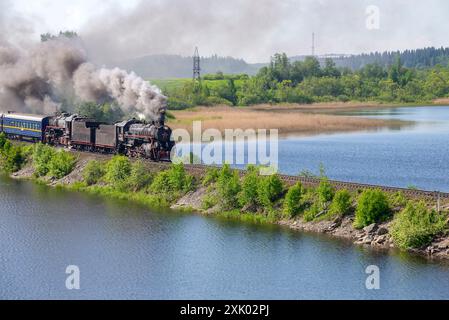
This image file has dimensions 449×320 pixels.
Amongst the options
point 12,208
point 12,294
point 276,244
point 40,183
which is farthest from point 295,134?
point 12,294

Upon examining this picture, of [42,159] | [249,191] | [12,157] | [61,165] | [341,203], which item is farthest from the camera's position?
[12,157]

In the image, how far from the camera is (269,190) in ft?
222

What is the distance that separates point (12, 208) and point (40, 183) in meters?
16.3

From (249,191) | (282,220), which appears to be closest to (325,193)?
(282,220)

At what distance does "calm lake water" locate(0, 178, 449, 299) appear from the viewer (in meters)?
48.4

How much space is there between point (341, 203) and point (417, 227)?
7683 millimetres

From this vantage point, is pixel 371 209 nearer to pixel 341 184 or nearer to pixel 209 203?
pixel 341 184

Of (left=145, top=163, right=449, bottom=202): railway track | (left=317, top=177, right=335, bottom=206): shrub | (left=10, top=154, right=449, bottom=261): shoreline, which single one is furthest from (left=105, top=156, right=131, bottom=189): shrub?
(left=317, top=177, right=335, bottom=206): shrub

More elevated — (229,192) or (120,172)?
(120,172)

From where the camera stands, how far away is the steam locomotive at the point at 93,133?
82.2 m

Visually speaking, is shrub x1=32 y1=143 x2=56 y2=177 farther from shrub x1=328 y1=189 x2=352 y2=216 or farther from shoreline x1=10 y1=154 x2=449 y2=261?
shrub x1=328 y1=189 x2=352 y2=216

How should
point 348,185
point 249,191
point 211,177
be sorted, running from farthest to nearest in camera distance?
point 211,177 → point 249,191 → point 348,185

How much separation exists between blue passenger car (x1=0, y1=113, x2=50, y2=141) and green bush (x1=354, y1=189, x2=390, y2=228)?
5446 cm
